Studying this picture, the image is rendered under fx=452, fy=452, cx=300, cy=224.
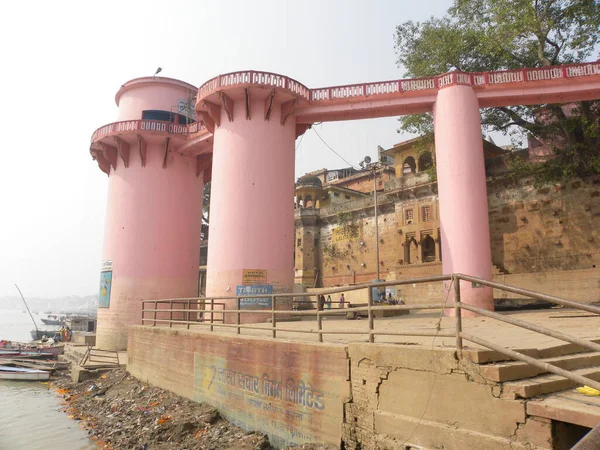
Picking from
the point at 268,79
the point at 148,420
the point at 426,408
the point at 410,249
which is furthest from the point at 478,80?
the point at 410,249

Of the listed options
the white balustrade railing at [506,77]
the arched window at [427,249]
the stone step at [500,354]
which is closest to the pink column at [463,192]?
the white balustrade railing at [506,77]

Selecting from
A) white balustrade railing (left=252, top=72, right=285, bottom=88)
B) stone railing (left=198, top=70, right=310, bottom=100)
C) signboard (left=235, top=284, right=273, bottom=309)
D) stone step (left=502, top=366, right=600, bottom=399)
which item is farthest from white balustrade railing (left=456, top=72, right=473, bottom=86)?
stone step (left=502, top=366, right=600, bottom=399)

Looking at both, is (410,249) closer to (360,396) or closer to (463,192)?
(463,192)

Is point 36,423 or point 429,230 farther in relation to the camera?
point 429,230

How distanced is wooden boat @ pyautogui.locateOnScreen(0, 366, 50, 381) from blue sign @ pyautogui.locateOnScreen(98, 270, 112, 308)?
3592 mm

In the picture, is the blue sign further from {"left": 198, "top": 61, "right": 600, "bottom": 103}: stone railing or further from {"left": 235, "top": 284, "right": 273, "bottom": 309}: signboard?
{"left": 198, "top": 61, "right": 600, "bottom": 103}: stone railing

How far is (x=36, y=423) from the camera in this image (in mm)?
11625

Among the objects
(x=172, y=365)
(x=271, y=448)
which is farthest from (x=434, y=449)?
(x=172, y=365)

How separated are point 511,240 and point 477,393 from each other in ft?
67.2

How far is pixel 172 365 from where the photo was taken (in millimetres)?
11203

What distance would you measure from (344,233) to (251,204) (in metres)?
21.3

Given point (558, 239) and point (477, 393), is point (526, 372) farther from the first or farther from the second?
point (558, 239)

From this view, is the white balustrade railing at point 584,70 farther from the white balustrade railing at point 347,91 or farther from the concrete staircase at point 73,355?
the concrete staircase at point 73,355

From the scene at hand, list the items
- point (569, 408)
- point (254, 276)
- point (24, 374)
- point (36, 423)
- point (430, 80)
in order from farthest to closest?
point (24, 374), point (430, 80), point (254, 276), point (36, 423), point (569, 408)
